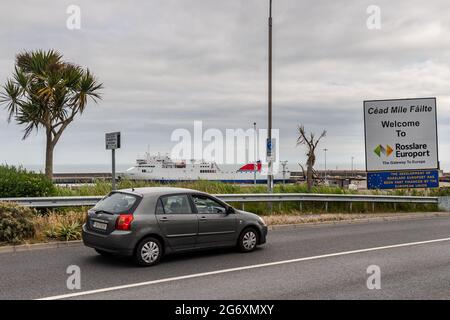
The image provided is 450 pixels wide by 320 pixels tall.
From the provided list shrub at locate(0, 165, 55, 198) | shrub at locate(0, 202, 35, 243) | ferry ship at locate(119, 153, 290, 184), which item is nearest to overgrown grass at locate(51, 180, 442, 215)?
shrub at locate(0, 165, 55, 198)

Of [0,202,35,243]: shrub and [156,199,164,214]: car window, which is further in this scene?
[0,202,35,243]: shrub

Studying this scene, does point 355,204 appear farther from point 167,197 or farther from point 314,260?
point 167,197

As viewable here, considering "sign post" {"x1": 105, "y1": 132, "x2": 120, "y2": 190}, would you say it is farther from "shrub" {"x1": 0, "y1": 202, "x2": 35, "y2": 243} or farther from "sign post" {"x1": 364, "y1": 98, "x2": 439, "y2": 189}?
"sign post" {"x1": 364, "y1": 98, "x2": 439, "y2": 189}

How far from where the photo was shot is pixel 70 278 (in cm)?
773

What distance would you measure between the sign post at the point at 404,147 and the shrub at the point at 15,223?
51.1 ft

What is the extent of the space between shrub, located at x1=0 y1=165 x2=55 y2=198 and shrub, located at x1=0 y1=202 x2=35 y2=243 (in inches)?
116

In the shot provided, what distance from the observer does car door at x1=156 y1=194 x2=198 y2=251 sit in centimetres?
895

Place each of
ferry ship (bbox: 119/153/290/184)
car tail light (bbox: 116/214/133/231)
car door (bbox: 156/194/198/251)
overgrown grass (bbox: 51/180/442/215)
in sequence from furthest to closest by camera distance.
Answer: ferry ship (bbox: 119/153/290/184), overgrown grass (bbox: 51/180/442/215), car door (bbox: 156/194/198/251), car tail light (bbox: 116/214/133/231)

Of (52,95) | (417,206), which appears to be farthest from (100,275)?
(417,206)

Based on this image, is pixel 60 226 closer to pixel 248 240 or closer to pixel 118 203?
pixel 118 203

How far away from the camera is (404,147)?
21.8 m
